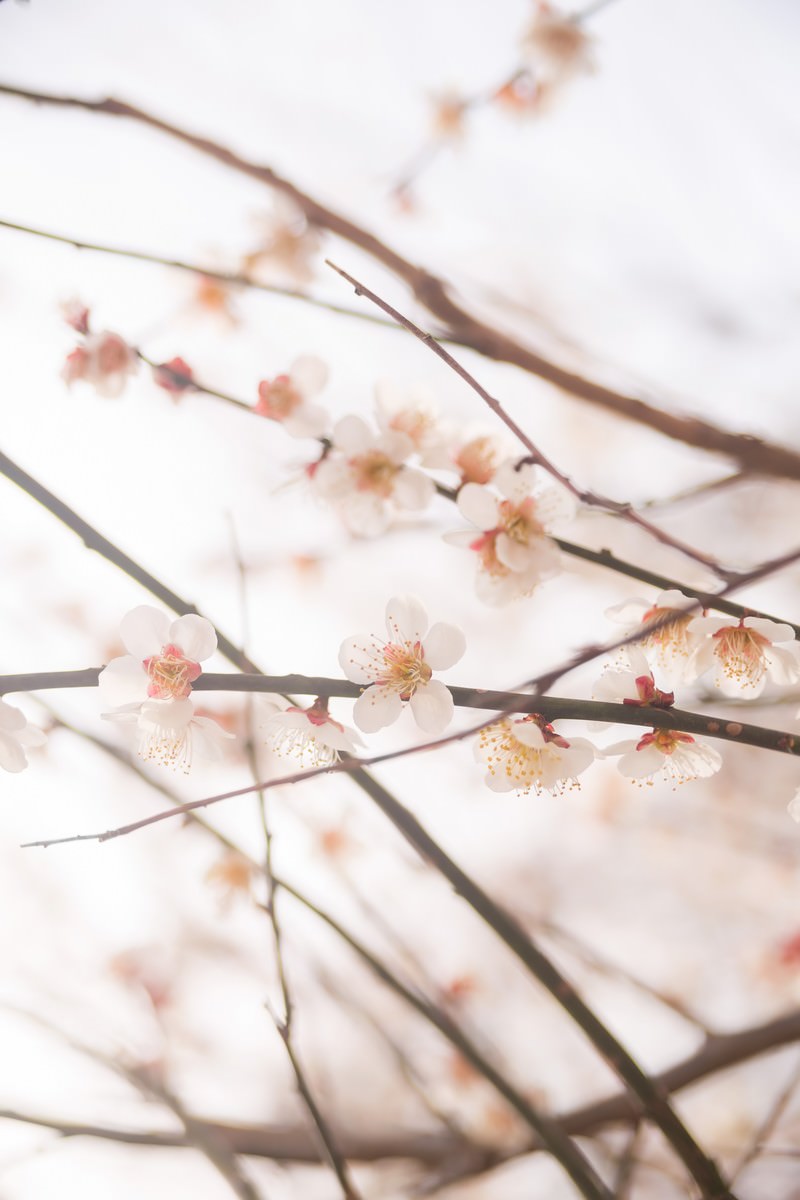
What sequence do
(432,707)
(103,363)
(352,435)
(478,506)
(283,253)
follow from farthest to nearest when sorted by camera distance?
(283,253) < (103,363) < (352,435) < (478,506) < (432,707)

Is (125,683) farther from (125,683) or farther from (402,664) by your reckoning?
(402,664)

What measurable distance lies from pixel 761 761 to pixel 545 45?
2.41m

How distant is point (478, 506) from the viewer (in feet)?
2.31

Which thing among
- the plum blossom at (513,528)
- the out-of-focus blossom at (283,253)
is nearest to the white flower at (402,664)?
the plum blossom at (513,528)

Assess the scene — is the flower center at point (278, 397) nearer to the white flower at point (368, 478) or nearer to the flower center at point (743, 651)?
the white flower at point (368, 478)

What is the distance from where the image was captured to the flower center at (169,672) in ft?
2.01

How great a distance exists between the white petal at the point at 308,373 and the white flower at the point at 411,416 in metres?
0.08

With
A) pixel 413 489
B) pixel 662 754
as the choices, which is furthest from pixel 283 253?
pixel 662 754

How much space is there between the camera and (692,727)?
1.80 feet

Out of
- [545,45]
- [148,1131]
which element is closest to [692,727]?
[148,1131]

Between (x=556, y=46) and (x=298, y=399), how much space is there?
4.07ft

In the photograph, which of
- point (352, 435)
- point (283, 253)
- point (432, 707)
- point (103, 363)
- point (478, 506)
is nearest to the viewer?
point (432, 707)

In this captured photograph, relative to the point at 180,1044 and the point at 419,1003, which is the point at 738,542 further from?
the point at 180,1044

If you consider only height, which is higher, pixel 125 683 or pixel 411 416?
pixel 411 416
